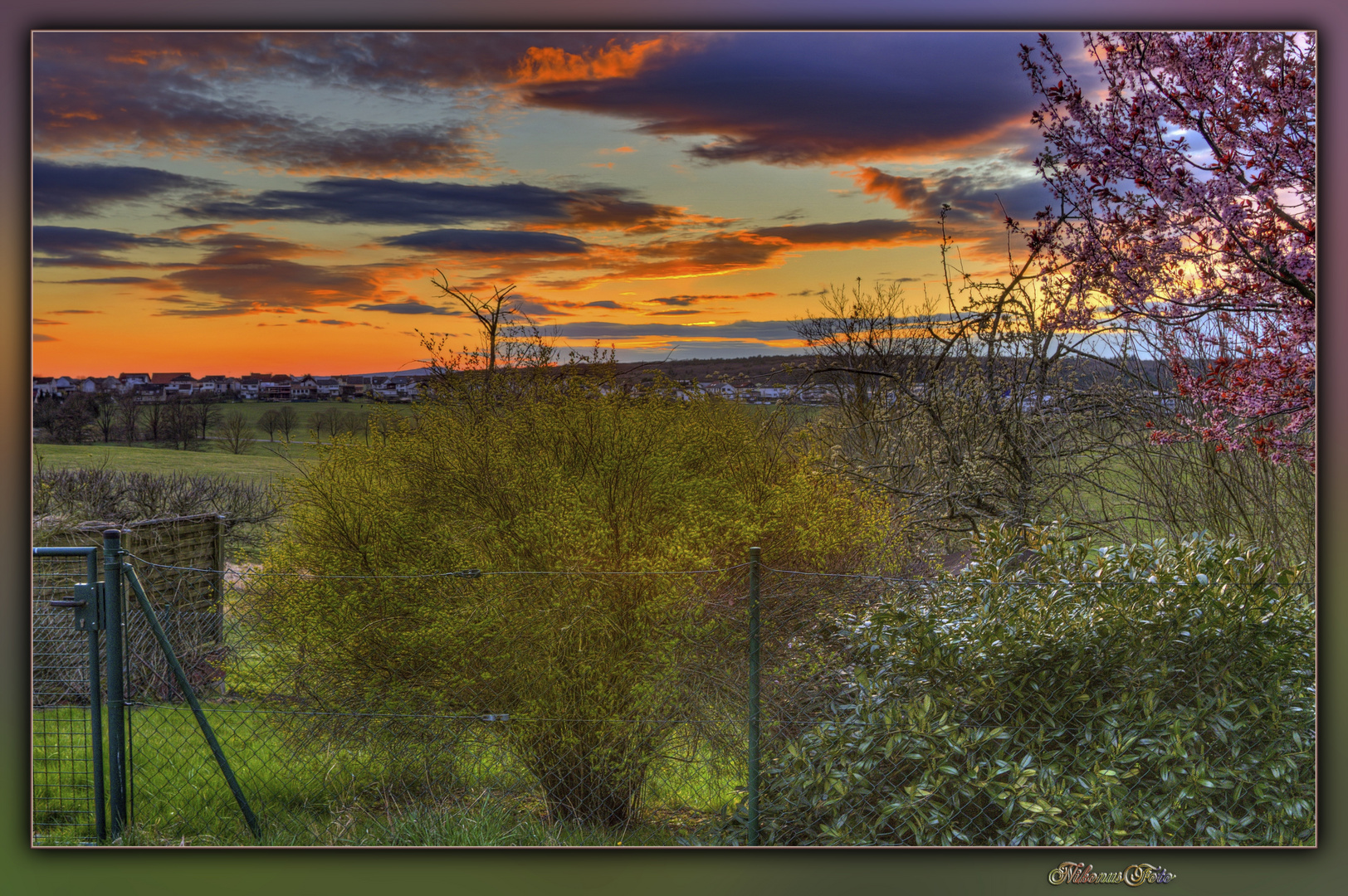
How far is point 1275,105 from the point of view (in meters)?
→ 3.47

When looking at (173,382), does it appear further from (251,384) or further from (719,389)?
(719,389)

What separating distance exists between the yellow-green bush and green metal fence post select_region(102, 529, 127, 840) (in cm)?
59

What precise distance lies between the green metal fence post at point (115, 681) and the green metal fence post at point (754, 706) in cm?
242

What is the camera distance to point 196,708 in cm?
309

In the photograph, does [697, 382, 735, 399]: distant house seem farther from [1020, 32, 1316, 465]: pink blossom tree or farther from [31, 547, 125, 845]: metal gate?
[31, 547, 125, 845]: metal gate

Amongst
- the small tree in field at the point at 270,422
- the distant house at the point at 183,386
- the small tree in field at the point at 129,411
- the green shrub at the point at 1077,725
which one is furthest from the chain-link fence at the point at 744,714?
the small tree in field at the point at 129,411

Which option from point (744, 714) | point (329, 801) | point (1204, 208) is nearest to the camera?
point (744, 714)

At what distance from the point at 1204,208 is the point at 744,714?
10.3 feet

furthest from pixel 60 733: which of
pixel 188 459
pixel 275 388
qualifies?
pixel 188 459

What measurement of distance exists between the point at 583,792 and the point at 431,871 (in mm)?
687

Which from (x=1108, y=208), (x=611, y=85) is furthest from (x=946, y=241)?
(x=611, y=85)

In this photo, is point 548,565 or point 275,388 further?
point 275,388

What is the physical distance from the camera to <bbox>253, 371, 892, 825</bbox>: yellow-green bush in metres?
3.32

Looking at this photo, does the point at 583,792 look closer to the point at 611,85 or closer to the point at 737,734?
the point at 737,734
